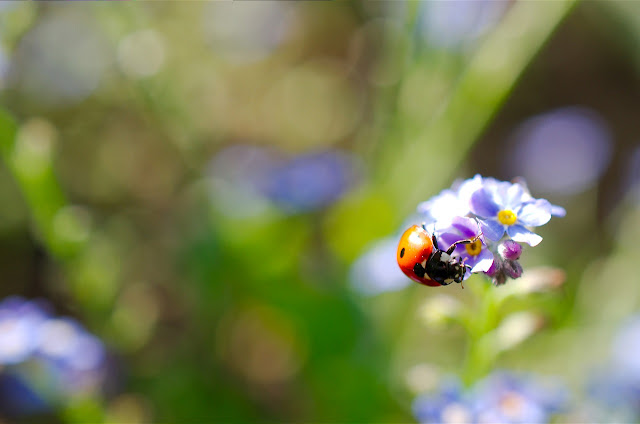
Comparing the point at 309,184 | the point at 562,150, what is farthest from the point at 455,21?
the point at 562,150

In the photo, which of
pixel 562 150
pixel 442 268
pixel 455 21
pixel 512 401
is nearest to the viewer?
pixel 442 268

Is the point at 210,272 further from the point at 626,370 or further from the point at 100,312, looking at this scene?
the point at 626,370

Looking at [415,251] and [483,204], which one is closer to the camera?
[483,204]

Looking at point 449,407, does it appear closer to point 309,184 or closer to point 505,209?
point 505,209

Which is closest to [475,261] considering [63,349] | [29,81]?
[63,349]

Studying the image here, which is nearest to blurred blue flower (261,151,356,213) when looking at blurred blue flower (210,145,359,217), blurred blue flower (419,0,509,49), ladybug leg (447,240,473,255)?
blurred blue flower (210,145,359,217)

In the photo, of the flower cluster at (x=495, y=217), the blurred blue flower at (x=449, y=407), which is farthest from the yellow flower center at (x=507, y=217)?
the blurred blue flower at (x=449, y=407)

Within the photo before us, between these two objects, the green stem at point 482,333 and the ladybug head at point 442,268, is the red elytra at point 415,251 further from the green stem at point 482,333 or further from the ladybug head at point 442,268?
the green stem at point 482,333
